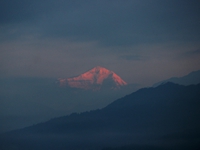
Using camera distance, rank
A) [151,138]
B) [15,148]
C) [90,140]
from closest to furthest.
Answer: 1. [15,148]
2. [151,138]
3. [90,140]

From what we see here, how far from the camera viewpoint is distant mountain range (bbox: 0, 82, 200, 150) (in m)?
47.6

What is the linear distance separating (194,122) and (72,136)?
25.9 meters

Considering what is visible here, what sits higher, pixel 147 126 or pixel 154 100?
pixel 154 100

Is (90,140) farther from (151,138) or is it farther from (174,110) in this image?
(174,110)

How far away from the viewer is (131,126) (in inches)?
2655

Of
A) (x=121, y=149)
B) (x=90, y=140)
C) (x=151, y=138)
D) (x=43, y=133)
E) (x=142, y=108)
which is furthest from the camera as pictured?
(x=142, y=108)

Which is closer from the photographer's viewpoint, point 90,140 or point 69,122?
point 90,140

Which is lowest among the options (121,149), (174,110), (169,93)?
(121,149)

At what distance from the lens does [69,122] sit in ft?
244

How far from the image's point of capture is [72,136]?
204ft

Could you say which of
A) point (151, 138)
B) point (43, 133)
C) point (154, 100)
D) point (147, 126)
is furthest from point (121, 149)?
point (154, 100)

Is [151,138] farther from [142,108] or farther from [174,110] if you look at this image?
[142,108]

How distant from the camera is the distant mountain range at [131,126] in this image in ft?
156

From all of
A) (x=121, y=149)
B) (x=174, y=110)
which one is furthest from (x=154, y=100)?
(x=121, y=149)
